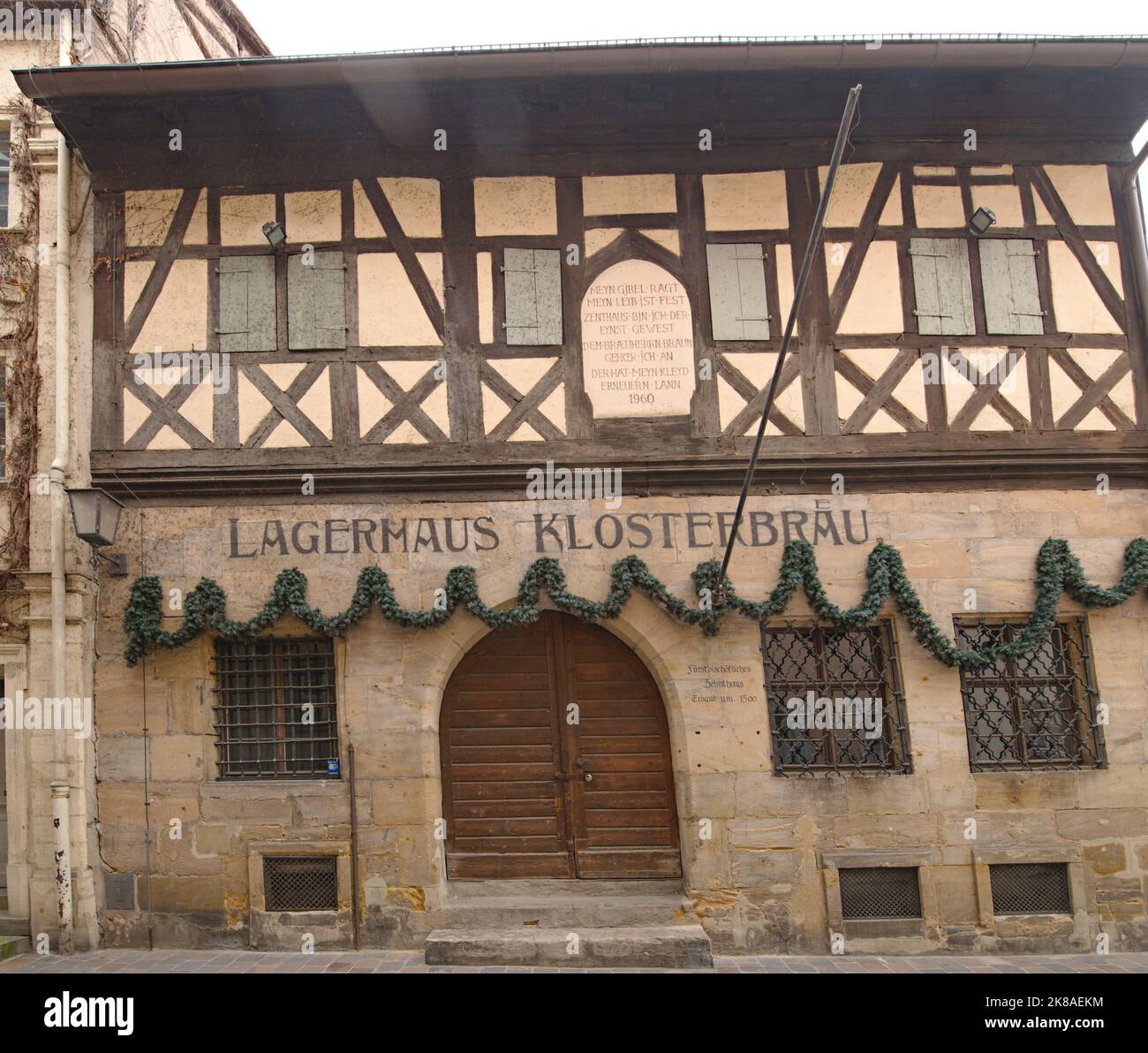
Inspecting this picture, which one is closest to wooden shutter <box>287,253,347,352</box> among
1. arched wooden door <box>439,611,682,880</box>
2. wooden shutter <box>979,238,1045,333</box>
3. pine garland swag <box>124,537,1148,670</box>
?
pine garland swag <box>124,537,1148,670</box>

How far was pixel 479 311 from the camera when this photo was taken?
816 cm

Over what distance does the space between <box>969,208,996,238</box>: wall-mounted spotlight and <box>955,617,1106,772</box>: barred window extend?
3.21 metres

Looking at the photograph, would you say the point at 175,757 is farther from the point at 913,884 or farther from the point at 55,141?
the point at 913,884

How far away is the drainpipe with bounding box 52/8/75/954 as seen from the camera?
7.44m

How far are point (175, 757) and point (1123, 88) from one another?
9366 millimetres

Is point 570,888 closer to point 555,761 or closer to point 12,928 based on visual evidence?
point 555,761

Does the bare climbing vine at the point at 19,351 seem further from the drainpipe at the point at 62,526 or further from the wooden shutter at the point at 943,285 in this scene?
the wooden shutter at the point at 943,285

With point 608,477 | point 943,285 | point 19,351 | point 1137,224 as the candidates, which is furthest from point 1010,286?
point 19,351

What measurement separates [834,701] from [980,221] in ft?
13.4

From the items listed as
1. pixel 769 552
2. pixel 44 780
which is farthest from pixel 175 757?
pixel 769 552

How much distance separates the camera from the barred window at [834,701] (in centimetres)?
774

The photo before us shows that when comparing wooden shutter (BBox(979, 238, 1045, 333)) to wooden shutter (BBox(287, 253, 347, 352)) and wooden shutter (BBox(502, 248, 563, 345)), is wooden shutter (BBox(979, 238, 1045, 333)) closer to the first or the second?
wooden shutter (BBox(502, 248, 563, 345))

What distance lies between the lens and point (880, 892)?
7559 millimetres

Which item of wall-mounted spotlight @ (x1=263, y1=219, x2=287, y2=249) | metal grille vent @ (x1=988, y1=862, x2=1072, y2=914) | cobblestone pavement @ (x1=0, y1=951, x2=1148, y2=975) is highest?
wall-mounted spotlight @ (x1=263, y1=219, x2=287, y2=249)
